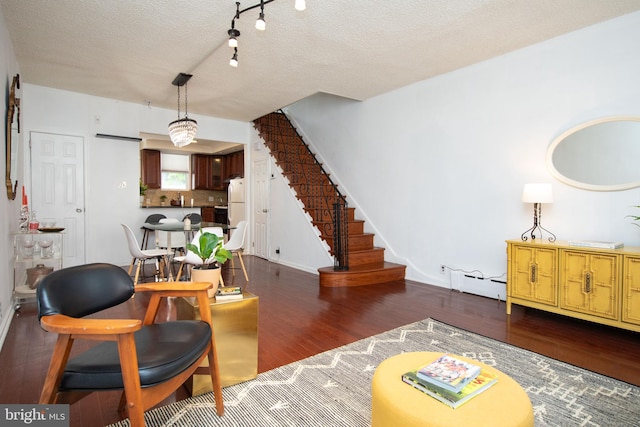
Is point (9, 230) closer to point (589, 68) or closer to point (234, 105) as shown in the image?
point (234, 105)

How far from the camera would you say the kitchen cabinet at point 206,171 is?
9766 mm

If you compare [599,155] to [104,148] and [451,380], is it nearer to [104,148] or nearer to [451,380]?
[451,380]

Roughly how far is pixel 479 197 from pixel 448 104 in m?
1.34

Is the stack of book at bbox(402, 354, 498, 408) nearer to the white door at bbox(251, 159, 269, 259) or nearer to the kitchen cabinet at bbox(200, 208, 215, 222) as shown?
the white door at bbox(251, 159, 269, 259)

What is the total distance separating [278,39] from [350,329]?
118 inches

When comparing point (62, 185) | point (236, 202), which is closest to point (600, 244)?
point (236, 202)

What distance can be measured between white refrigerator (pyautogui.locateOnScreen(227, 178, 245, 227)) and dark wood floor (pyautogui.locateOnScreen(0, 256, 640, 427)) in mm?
3413

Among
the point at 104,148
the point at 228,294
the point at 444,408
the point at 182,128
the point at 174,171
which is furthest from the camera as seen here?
the point at 174,171

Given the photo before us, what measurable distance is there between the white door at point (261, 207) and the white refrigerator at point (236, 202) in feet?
1.42

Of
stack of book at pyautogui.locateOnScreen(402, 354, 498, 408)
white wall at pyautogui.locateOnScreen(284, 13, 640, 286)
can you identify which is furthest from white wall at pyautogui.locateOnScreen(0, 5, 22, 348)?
white wall at pyautogui.locateOnScreen(284, 13, 640, 286)

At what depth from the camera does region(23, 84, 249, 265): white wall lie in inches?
209

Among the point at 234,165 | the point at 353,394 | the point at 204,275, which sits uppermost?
the point at 234,165

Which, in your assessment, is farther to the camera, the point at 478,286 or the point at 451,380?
the point at 478,286

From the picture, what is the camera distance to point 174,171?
9602 mm
